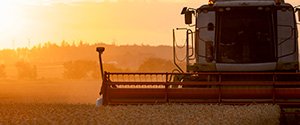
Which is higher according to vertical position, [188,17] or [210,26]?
[188,17]

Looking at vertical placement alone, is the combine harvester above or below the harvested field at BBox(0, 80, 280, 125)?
above

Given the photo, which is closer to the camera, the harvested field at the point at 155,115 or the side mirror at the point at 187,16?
the harvested field at the point at 155,115

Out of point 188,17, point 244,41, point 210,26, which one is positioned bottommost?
point 244,41

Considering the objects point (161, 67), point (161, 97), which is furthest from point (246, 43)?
point (161, 67)

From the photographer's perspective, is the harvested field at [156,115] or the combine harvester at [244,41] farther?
the combine harvester at [244,41]

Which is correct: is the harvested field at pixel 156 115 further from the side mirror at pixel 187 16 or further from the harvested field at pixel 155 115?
the side mirror at pixel 187 16

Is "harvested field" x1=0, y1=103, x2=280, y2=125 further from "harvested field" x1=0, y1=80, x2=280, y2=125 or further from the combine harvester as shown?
the combine harvester

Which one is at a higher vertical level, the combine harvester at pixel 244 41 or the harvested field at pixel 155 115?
the combine harvester at pixel 244 41

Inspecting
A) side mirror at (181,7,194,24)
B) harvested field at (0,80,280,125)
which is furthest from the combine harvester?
harvested field at (0,80,280,125)

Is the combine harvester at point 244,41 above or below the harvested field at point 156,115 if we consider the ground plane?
above

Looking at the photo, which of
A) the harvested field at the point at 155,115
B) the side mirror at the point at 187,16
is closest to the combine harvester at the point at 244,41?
the side mirror at the point at 187,16

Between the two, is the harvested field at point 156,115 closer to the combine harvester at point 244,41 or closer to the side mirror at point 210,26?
the combine harvester at point 244,41

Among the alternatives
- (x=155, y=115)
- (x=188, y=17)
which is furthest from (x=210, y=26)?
(x=155, y=115)

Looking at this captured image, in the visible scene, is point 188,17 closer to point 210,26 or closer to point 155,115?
point 210,26
